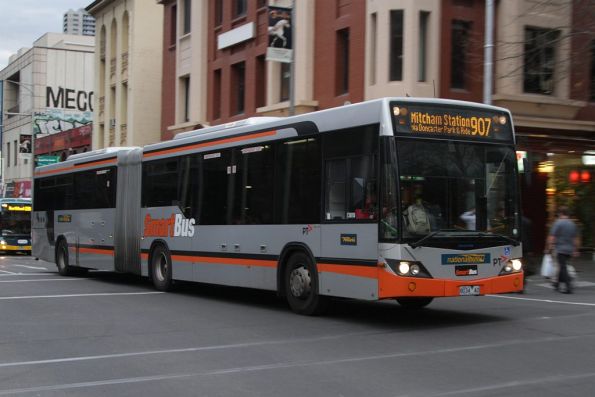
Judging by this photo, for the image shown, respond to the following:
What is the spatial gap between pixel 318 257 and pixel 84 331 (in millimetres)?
3635

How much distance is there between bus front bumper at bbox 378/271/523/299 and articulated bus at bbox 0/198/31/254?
113 feet

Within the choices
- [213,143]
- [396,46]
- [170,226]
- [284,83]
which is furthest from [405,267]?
[284,83]

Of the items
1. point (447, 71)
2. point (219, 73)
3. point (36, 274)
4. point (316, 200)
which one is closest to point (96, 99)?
point (219, 73)

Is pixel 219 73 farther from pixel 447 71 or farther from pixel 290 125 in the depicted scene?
pixel 290 125

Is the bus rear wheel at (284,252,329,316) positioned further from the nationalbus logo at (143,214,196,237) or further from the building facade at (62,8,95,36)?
the building facade at (62,8,95,36)

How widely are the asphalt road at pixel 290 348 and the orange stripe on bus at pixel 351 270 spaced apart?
2.59 feet

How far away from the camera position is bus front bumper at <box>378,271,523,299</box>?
10367 mm

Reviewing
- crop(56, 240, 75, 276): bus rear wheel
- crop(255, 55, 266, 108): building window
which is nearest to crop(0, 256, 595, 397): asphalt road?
crop(56, 240, 75, 276): bus rear wheel

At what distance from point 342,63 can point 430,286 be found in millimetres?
16571

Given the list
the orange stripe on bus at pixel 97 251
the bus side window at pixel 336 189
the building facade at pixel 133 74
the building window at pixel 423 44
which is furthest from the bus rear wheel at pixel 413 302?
the building facade at pixel 133 74

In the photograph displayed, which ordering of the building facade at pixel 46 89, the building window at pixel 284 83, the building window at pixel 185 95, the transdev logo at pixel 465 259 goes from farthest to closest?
the building facade at pixel 46 89 < the building window at pixel 185 95 < the building window at pixel 284 83 < the transdev logo at pixel 465 259

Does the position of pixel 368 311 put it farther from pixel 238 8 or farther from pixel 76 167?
pixel 238 8

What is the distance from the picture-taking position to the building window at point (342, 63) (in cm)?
2592

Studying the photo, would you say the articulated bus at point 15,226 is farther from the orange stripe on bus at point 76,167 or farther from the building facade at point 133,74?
the orange stripe on bus at point 76,167
